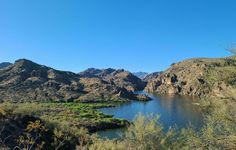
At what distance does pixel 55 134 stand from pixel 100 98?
397ft

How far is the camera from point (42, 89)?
16425 cm

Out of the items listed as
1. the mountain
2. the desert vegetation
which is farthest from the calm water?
the mountain

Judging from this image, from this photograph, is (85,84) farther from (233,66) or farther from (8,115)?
(233,66)

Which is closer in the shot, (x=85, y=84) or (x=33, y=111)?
(x=33, y=111)

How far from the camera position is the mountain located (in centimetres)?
15088

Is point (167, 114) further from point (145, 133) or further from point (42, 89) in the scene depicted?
point (42, 89)

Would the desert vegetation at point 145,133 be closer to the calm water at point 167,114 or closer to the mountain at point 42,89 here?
the calm water at point 167,114

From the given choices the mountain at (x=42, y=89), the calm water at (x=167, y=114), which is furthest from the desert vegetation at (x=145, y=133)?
the mountain at (x=42, y=89)

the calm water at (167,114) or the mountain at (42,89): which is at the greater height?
the mountain at (42,89)

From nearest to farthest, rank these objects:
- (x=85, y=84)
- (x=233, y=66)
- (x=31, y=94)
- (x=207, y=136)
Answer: (x=233, y=66)
(x=207, y=136)
(x=31, y=94)
(x=85, y=84)

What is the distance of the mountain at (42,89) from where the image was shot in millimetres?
150875

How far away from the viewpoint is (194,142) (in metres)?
18.9

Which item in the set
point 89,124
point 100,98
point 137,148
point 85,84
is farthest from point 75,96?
point 137,148

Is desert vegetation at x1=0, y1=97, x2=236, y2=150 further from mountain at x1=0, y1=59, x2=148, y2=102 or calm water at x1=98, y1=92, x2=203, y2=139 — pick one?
mountain at x1=0, y1=59, x2=148, y2=102
